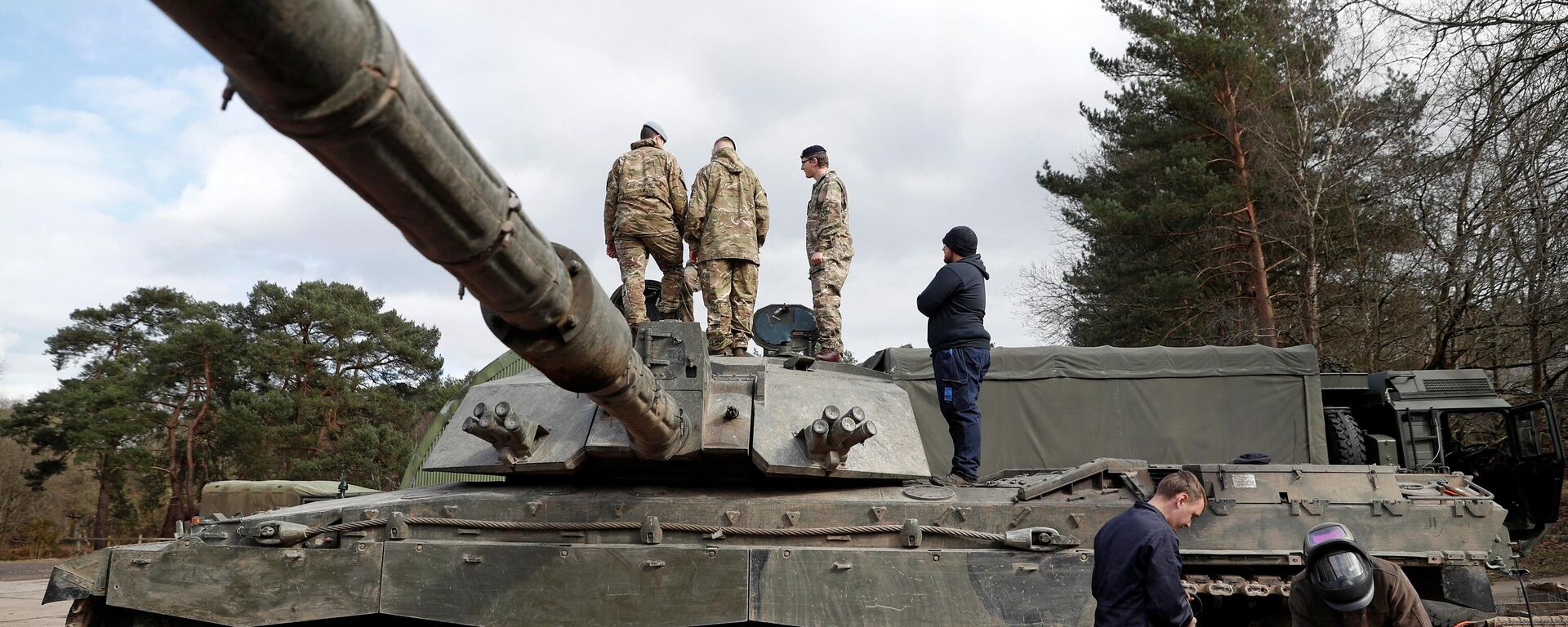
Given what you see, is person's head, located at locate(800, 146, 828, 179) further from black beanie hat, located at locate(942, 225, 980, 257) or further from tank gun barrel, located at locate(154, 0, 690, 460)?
tank gun barrel, located at locate(154, 0, 690, 460)

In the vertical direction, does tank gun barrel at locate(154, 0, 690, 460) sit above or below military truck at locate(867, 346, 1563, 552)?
below

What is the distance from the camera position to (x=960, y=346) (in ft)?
24.3

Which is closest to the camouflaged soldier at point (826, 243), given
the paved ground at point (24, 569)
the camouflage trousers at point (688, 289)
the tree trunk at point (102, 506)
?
the camouflage trousers at point (688, 289)

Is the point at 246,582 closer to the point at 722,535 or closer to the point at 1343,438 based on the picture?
the point at 722,535

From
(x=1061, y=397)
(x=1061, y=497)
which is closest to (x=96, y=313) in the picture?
(x=1061, y=397)

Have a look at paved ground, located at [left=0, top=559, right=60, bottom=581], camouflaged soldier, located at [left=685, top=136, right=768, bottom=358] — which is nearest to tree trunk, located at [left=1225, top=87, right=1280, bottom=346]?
camouflaged soldier, located at [left=685, top=136, right=768, bottom=358]

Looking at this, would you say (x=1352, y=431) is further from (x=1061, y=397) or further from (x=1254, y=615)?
(x=1254, y=615)

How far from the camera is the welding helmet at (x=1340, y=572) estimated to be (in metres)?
3.97

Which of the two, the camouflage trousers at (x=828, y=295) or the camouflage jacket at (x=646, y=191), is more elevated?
the camouflage jacket at (x=646, y=191)

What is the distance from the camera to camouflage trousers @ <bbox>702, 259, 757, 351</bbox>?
28.0 feet

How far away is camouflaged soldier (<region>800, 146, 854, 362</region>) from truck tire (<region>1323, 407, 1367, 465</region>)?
28.7 feet

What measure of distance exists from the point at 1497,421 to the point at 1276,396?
407 inches

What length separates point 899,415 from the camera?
724 cm

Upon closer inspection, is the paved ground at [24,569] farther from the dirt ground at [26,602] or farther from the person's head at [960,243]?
the person's head at [960,243]
